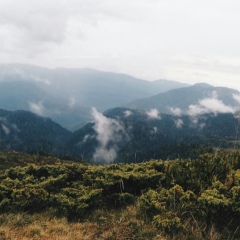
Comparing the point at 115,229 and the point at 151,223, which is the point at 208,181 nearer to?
the point at 151,223

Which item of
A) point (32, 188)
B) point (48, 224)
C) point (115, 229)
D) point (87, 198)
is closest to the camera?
point (115, 229)

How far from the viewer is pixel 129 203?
412 inches

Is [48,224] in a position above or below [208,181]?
below

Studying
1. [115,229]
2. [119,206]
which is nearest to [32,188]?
[119,206]

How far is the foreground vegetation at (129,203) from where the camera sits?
8156 millimetres

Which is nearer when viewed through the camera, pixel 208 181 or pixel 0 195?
pixel 208 181

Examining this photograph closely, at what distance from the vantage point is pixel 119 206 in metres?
10.4

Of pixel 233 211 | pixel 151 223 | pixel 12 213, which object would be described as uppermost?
pixel 233 211

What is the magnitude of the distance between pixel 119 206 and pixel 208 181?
3.00 meters

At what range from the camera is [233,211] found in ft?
26.8

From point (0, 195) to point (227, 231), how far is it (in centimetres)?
758

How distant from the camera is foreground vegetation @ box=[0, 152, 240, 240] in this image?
8156 millimetres

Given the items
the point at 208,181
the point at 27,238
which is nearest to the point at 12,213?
the point at 27,238

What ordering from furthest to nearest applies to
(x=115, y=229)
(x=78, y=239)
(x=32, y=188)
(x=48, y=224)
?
1. (x=32, y=188)
2. (x=48, y=224)
3. (x=115, y=229)
4. (x=78, y=239)
